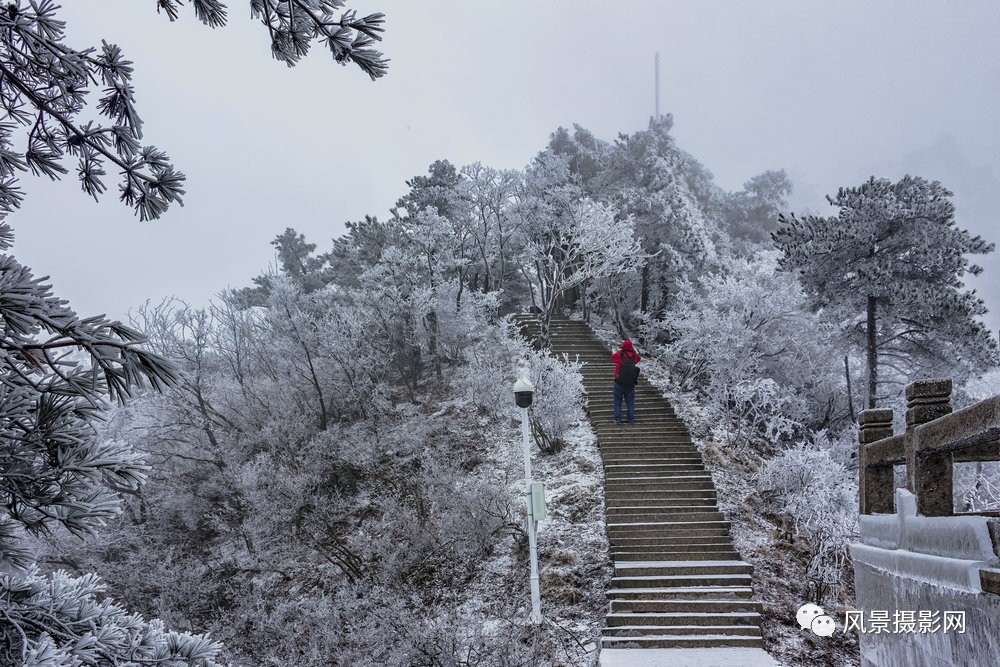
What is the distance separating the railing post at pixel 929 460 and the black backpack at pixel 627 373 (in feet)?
27.2

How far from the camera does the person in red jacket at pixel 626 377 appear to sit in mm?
12836

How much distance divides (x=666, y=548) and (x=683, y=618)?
1473 mm

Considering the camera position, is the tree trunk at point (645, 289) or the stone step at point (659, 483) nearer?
the stone step at point (659, 483)

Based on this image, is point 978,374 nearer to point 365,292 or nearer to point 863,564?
point 863,564

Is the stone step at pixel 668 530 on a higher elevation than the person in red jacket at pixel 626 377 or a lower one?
lower

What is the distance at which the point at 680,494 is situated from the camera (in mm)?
11016

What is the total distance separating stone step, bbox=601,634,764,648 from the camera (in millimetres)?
7988

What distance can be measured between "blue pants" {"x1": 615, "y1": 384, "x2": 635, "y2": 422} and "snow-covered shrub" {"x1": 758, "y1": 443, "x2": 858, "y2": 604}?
3.02 metres

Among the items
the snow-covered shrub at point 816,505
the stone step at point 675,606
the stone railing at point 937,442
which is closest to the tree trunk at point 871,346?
the snow-covered shrub at point 816,505

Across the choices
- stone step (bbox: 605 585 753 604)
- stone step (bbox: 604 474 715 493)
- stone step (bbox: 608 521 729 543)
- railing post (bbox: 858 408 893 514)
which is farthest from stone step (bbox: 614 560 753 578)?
railing post (bbox: 858 408 893 514)

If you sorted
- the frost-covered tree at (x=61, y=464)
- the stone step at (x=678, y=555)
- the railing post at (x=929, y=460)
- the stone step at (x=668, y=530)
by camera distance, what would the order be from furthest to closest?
the stone step at (x=668, y=530) → the stone step at (x=678, y=555) → the railing post at (x=929, y=460) → the frost-covered tree at (x=61, y=464)

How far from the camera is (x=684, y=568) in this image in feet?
30.6

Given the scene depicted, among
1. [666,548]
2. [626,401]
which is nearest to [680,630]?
[666,548]

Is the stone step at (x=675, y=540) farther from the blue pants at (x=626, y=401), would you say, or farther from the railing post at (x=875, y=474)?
the railing post at (x=875, y=474)
